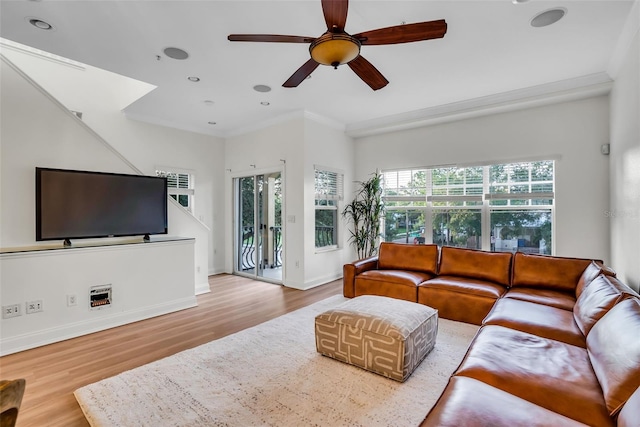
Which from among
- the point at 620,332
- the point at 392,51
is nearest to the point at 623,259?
the point at 620,332

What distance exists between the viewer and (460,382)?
1.51 m

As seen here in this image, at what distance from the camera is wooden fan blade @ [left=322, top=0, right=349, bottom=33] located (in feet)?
5.99

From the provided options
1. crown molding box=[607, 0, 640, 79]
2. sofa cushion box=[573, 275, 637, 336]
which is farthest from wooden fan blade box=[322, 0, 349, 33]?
sofa cushion box=[573, 275, 637, 336]

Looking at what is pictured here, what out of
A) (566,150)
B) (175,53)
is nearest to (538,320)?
(566,150)

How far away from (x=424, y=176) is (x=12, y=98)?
572 centimetres

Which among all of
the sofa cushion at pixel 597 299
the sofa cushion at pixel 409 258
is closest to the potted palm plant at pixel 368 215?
the sofa cushion at pixel 409 258

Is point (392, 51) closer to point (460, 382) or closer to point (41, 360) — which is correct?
point (460, 382)

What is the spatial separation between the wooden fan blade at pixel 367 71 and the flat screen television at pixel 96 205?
3054 millimetres

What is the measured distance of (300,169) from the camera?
16.5 ft

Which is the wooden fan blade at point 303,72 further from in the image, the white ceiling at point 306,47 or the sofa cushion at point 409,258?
the sofa cushion at point 409,258

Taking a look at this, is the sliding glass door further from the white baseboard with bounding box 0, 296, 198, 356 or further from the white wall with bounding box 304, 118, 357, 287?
the white baseboard with bounding box 0, 296, 198, 356

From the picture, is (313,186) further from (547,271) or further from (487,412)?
(487,412)

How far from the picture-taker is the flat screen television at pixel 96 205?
320 cm

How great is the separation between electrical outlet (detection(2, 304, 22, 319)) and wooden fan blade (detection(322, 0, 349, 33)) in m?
3.81
